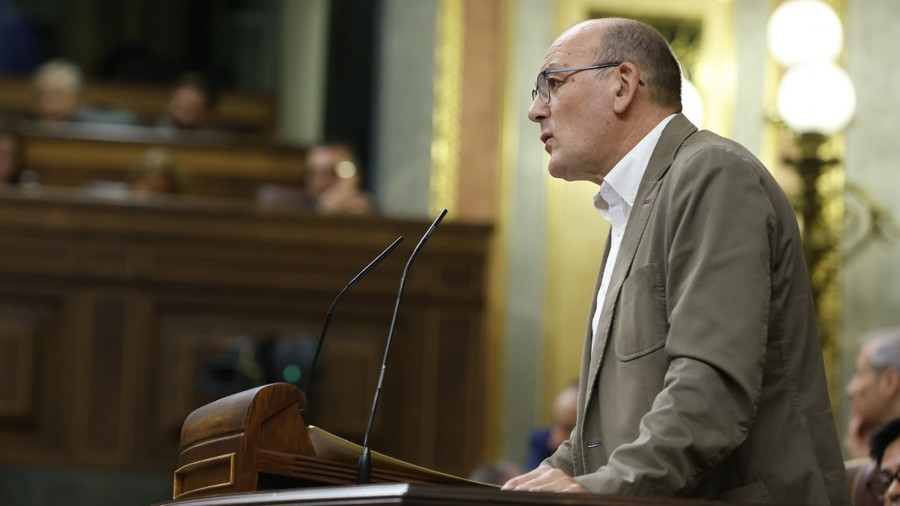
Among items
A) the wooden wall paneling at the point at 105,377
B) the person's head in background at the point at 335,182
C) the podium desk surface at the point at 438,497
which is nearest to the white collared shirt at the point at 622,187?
the podium desk surface at the point at 438,497

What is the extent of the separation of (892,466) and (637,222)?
4.59 feet

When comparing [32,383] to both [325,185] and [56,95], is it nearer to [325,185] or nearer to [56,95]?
[325,185]

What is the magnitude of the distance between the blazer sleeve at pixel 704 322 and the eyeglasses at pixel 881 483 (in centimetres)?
131

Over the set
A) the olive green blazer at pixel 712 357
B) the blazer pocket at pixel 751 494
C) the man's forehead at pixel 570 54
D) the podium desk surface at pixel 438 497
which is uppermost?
the man's forehead at pixel 570 54

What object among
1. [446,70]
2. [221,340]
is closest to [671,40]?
[446,70]

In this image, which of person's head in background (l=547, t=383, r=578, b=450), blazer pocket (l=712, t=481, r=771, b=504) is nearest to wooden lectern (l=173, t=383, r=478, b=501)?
blazer pocket (l=712, t=481, r=771, b=504)

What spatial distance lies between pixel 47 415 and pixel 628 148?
17.7 feet

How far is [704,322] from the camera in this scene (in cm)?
227

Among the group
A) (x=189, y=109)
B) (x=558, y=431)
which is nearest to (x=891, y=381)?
(x=558, y=431)

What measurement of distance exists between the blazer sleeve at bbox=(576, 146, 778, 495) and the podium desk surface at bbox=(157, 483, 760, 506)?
0.17 metres

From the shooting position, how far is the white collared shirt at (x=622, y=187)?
8.50 ft

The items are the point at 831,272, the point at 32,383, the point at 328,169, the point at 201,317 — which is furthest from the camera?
the point at 831,272

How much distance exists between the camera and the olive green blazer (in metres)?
2.20

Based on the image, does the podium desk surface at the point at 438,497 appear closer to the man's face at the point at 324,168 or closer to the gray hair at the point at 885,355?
the gray hair at the point at 885,355
